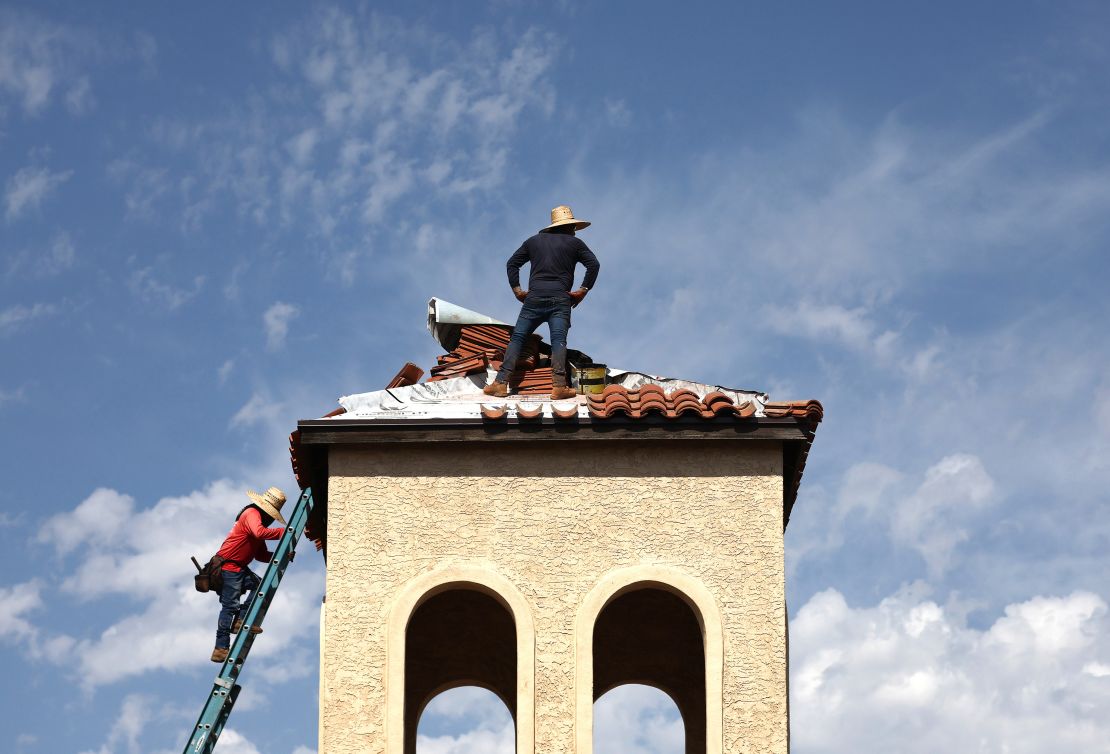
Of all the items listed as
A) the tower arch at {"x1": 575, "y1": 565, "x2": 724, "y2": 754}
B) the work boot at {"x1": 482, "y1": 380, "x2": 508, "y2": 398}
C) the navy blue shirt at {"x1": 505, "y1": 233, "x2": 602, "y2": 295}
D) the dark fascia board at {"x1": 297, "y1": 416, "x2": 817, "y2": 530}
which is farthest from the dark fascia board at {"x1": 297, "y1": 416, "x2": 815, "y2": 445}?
Answer: the tower arch at {"x1": 575, "y1": 565, "x2": 724, "y2": 754}

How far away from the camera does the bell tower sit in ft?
70.6

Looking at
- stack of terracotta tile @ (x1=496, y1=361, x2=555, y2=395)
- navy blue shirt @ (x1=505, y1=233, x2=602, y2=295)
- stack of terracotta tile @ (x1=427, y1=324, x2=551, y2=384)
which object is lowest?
stack of terracotta tile @ (x1=496, y1=361, x2=555, y2=395)

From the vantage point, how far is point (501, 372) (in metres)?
23.7

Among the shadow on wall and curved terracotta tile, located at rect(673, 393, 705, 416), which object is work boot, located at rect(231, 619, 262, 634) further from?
curved terracotta tile, located at rect(673, 393, 705, 416)

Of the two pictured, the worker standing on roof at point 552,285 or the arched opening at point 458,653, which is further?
the arched opening at point 458,653

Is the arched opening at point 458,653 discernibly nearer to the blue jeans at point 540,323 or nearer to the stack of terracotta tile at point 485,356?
the stack of terracotta tile at point 485,356

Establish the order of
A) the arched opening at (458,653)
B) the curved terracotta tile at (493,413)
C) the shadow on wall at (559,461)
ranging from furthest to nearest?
the arched opening at (458,653)
the shadow on wall at (559,461)
the curved terracotta tile at (493,413)

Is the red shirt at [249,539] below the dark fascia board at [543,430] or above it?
below

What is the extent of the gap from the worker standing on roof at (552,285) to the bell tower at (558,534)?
0.95 m

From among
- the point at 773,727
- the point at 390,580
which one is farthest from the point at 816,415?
the point at 390,580

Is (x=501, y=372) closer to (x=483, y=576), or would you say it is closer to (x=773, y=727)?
(x=483, y=576)

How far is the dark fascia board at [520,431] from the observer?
22.2 m

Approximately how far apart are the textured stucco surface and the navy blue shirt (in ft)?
8.33

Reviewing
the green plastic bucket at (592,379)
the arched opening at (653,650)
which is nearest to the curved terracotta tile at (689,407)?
the green plastic bucket at (592,379)
